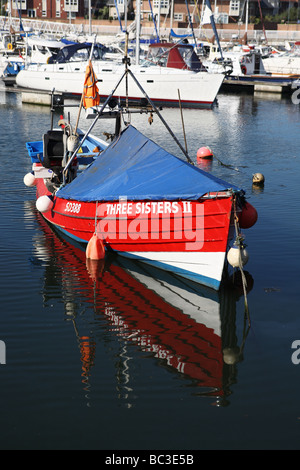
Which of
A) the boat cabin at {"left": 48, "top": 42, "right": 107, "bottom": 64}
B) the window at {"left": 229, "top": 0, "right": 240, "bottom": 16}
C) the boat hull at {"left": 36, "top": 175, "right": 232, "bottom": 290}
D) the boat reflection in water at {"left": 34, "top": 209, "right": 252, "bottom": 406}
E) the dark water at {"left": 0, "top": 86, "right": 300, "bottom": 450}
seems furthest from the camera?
the window at {"left": 229, "top": 0, "right": 240, "bottom": 16}

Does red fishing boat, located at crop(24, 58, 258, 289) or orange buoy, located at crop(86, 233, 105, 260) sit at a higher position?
red fishing boat, located at crop(24, 58, 258, 289)

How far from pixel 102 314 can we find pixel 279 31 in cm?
8070

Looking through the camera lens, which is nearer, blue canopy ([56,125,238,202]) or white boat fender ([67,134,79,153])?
blue canopy ([56,125,238,202])

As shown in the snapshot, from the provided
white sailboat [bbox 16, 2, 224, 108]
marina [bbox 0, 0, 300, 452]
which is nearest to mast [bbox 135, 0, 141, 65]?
white sailboat [bbox 16, 2, 224, 108]

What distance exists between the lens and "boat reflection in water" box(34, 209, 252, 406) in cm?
1012

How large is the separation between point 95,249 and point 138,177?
2046 millimetres

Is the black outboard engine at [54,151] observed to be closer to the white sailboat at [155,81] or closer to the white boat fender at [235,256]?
the white boat fender at [235,256]

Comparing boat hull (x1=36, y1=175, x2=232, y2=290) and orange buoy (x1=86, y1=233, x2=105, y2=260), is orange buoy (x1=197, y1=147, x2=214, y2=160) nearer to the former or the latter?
boat hull (x1=36, y1=175, x2=232, y2=290)

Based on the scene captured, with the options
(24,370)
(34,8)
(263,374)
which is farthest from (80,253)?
(34,8)

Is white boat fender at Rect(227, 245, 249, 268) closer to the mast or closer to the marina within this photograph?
the marina

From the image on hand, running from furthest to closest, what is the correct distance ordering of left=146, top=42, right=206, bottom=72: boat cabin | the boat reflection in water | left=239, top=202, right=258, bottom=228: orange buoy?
left=146, top=42, right=206, bottom=72: boat cabin
left=239, top=202, right=258, bottom=228: orange buoy
the boat reflection in water

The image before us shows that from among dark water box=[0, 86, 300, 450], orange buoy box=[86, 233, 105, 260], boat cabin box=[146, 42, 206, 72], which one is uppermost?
boat cabin box=[146, 42, 206, 72]

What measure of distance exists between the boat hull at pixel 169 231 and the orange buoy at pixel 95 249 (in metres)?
0.26
